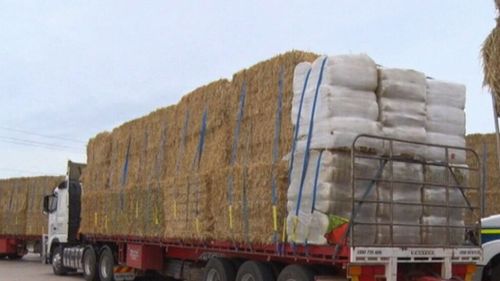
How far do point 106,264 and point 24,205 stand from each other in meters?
12.3

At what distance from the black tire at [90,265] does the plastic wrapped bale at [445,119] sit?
35.7 ft

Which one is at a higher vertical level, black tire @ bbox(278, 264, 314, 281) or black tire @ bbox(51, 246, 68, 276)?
black tire @ bbox(278, 264, 314, 281)

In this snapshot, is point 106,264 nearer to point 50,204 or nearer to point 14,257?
point 50,204

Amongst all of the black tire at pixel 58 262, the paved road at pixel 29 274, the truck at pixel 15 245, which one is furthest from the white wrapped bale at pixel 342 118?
the truck at pixel 15 245

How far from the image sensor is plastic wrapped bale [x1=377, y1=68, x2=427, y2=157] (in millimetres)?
8930

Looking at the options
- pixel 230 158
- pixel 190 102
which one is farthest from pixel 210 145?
pixel 190 102

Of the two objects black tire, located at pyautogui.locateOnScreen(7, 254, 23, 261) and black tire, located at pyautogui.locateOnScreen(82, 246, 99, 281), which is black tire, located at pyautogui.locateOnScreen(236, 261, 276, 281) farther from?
black tire, located at pyautogui.locateOnScreen(7, 254, 23, 261)

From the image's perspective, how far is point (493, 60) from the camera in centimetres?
737

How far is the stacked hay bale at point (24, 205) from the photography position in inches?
1034

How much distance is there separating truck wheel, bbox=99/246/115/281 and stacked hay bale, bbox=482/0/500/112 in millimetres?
11371

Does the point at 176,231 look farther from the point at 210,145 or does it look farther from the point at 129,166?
the point at 129,166

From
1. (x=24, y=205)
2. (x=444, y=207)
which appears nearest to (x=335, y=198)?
(x=444, y=207)

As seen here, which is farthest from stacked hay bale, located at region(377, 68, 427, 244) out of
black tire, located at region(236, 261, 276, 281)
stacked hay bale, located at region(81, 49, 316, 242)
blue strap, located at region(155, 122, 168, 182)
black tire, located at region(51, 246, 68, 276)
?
black tire, located at region(51, 246, 68, 276)

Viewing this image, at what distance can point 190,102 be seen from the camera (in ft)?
41.8
